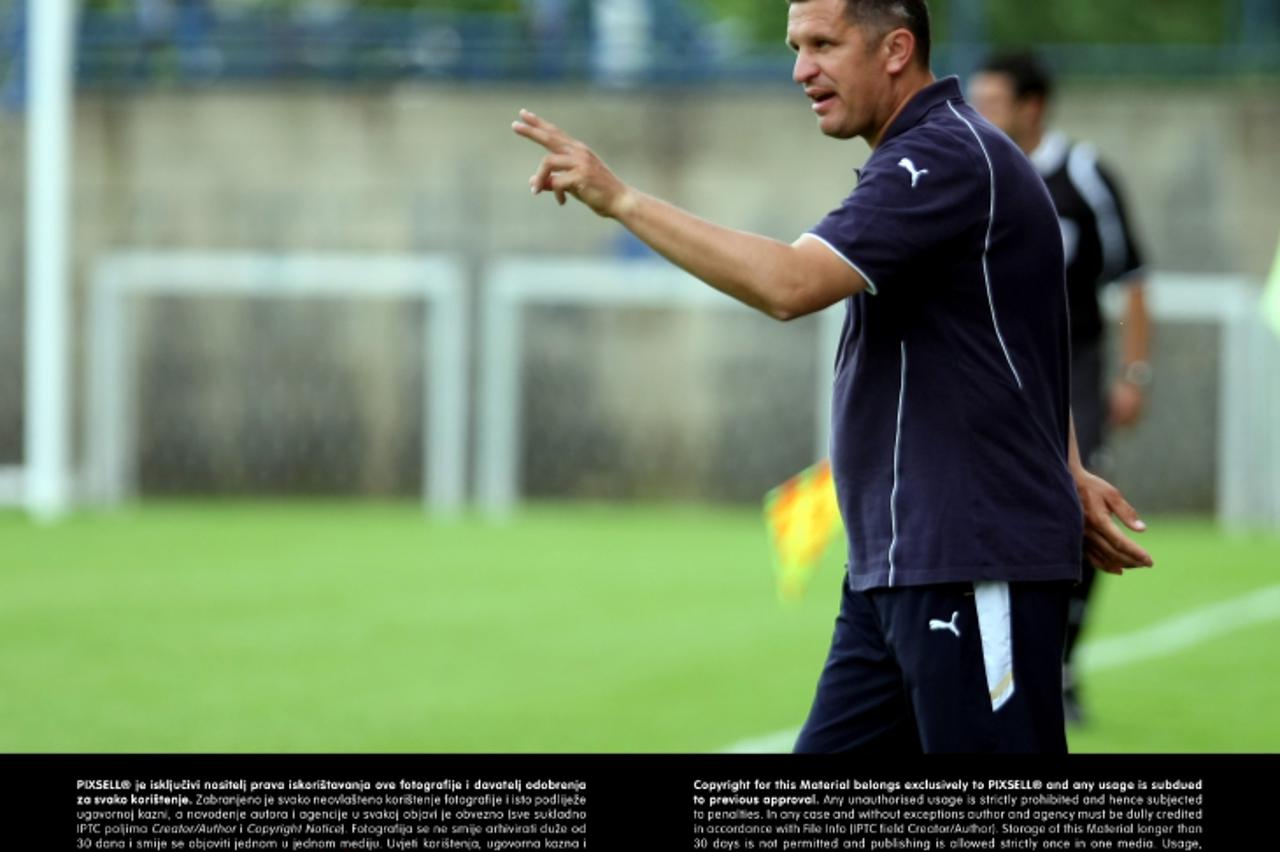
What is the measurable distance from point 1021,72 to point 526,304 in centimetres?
1159

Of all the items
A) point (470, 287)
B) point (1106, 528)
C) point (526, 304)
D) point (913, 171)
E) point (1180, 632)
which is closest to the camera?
point (913, 171)

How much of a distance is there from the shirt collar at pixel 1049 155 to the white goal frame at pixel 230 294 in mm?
11092

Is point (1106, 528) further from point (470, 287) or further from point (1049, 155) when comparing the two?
point (470, 287)

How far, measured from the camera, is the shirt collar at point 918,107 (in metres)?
4.16

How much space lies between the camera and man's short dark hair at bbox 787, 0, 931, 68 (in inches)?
162

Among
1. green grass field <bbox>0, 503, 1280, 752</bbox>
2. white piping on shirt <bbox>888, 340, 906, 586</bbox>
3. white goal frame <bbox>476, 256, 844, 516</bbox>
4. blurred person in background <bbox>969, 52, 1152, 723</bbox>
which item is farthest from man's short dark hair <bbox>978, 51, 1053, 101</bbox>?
white goal frame <bbox>476, 256, 844, 516</bbox>

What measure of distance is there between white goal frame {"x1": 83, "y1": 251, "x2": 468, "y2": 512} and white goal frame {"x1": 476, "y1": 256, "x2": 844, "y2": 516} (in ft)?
0.98

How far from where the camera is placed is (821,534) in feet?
18.8

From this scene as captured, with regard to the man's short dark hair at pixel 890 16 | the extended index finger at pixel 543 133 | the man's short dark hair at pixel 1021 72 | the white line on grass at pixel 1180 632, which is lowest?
the white line on grass at pixel 1180 632

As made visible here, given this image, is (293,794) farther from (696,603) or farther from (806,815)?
(696,603)

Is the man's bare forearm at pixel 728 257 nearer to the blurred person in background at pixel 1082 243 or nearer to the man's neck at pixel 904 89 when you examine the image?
the man's neck at pixel 904 89

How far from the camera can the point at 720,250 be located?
12.7 ft

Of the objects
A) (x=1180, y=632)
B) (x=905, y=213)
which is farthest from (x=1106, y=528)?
(x=1180, y=632)

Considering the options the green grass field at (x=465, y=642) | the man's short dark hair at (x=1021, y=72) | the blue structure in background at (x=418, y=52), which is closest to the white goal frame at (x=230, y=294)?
the blue structure in background at (x=418, y=52)
